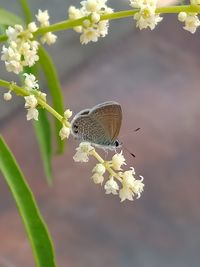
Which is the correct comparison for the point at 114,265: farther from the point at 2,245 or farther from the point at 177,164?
the point at 177,164

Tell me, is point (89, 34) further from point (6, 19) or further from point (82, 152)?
point (6, 19)

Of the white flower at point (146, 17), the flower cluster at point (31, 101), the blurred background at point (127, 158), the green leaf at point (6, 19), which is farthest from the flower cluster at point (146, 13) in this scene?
the blurred background at point (127, 158)

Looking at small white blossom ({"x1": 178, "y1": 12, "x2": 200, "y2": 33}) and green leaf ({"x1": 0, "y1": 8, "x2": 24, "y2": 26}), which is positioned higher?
green leaf ({"x1": 0, "y1": 8, "x2": 24, "y2": 26})

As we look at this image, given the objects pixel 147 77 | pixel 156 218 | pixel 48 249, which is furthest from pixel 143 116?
pixel 48 249

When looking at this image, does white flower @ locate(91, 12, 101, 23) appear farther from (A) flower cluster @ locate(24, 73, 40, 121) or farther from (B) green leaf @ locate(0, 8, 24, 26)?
(B) green leaf @ locate(0, 8, 24, 26)

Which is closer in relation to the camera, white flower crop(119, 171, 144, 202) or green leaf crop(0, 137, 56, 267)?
white flower crop(119, 171, 144, 202)

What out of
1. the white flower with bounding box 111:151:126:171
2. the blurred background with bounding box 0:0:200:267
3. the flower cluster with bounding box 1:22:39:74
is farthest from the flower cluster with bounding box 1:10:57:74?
the blurred background with bounding box 0:0:200:267

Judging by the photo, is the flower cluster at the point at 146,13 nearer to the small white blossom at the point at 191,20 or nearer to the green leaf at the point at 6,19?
the small white blossom at the point at 191,20
